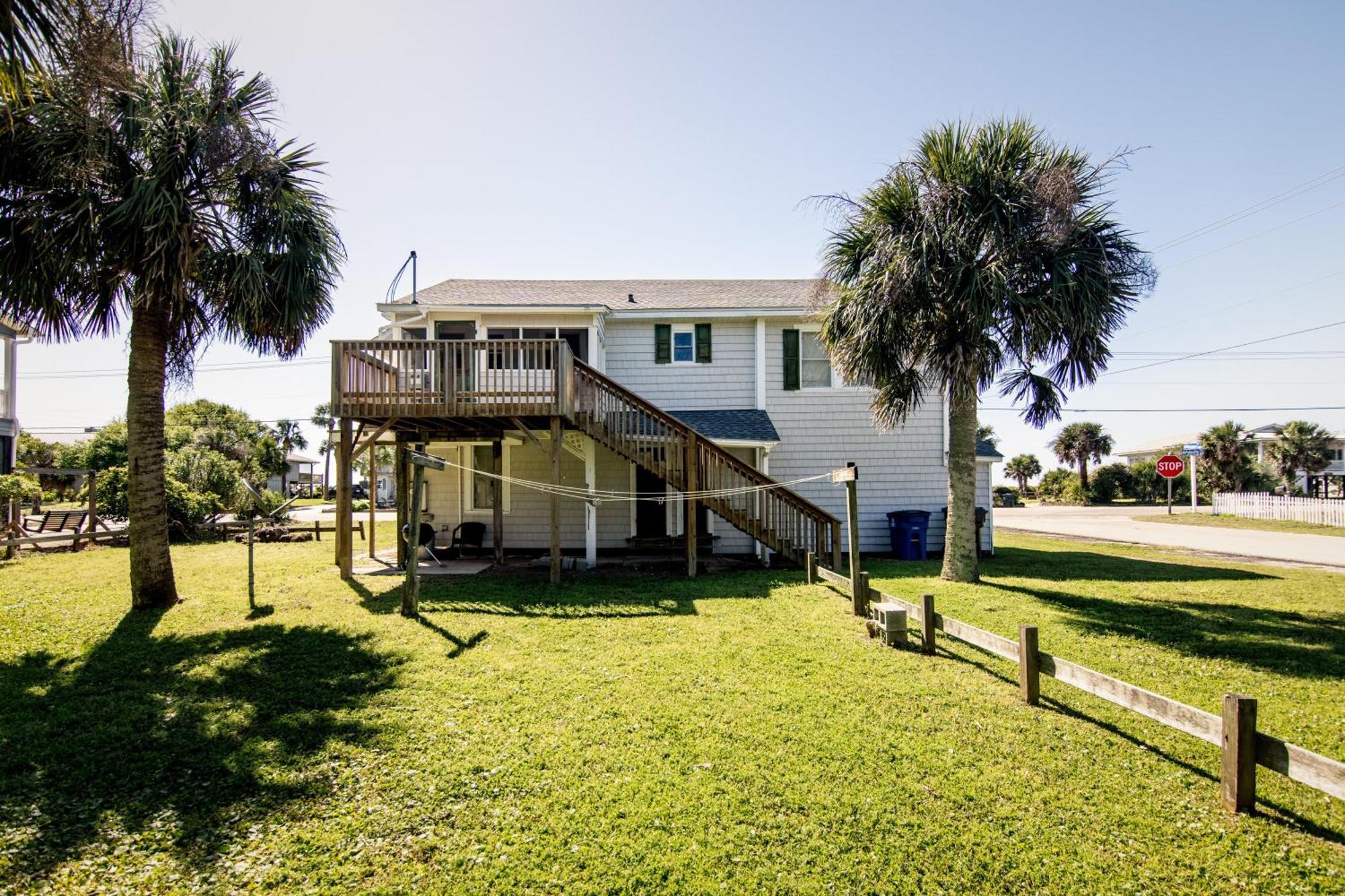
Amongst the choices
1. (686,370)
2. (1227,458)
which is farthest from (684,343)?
(1227,458)

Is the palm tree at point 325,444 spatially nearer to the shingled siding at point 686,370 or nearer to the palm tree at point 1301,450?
the shingled siding at point 686,370

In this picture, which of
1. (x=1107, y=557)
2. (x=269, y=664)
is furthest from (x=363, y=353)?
(x=1107, y=557)

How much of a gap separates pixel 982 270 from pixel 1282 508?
26518mm

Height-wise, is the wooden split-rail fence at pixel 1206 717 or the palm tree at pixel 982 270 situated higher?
the palm tree at pixel 982 270

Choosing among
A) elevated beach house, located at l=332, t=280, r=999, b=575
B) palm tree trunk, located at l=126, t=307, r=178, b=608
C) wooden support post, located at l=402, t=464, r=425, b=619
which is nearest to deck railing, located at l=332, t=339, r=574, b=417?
elevated beach house, located at l=332, t=280, r=999, b=575

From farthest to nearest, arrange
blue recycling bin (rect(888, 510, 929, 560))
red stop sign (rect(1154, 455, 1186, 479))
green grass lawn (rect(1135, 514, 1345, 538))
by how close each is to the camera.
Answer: red stop sign (rect(1154, 455, 1186, 479)), green grass lawn (rect(1135, 514, 1345, 538)), blue recycling bin (rect(888, 510, 929, 560))

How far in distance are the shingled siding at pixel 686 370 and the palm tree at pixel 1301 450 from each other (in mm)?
37427

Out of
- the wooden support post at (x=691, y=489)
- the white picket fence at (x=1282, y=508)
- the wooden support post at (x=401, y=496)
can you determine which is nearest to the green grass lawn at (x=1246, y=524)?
the white picket fence at (x=1282, y=508)

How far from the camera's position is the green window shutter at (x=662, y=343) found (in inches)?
564

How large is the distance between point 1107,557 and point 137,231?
1895cm

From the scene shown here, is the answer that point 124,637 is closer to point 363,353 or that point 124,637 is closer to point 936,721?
point 363,353

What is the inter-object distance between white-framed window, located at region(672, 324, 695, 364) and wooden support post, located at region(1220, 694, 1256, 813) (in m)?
11.8

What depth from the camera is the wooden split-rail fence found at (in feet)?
10.4

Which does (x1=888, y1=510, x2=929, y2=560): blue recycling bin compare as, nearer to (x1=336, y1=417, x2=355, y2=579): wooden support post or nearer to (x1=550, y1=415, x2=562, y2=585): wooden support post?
(x1=550, y1=415, x2=562, y2=585): wooden support post
